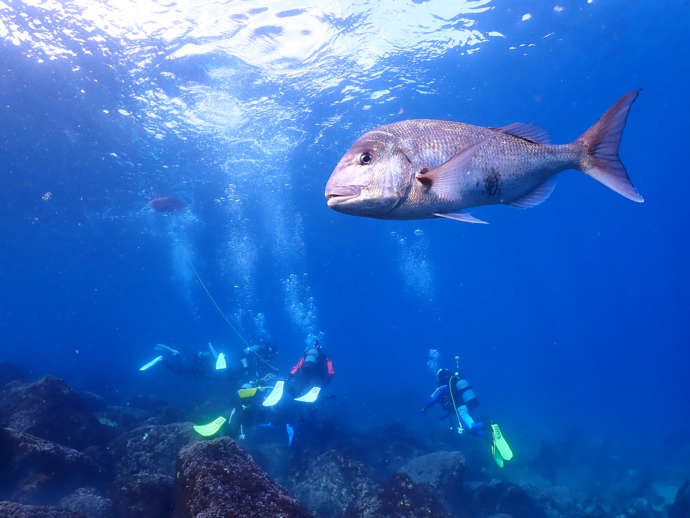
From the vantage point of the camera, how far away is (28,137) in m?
18.8

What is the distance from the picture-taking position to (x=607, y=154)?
8.45ft

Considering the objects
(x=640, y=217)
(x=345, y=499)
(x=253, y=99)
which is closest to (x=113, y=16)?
(x=253, y=99)

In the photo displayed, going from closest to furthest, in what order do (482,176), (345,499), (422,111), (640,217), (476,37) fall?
1. (482,176)
2. (345,499)
3. (476,37)
4. (422,111)
5. (640,217)

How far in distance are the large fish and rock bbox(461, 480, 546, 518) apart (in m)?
10.2

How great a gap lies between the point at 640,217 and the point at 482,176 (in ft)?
281

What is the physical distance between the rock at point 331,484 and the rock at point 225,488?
4.91 meters

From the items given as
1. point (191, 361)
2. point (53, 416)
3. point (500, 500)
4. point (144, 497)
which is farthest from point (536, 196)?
point (191, 361)

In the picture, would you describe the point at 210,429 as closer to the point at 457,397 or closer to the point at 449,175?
the point at 457,397

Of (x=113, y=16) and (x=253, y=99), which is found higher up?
(x=253, y=99)

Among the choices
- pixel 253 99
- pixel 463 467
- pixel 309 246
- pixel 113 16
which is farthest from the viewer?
pixel 309 246

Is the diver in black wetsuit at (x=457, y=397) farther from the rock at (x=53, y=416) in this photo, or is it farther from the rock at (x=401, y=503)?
the rock at (x=53, y=416)

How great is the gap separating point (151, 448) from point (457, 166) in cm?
918

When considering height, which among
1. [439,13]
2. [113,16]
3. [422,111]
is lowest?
[113,16]

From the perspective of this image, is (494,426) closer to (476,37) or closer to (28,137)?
(476,37)
